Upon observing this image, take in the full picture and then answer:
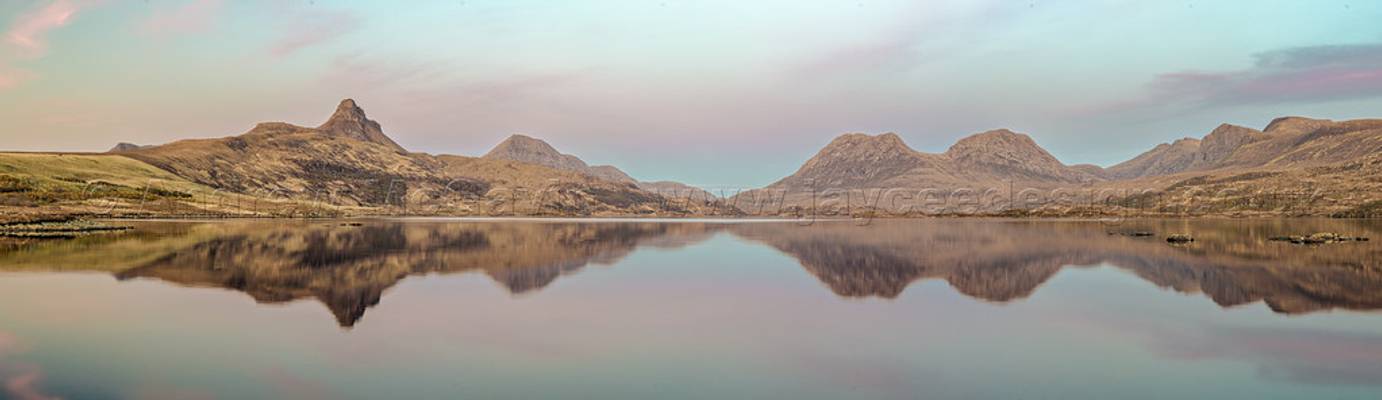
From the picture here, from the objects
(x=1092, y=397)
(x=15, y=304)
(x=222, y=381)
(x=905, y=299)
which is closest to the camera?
(x=1092, y=397)

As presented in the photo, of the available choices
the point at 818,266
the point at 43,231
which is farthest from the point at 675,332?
the point at 43,231

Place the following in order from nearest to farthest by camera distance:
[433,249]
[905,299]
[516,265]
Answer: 1. [905,299]
2. [516,265]
3. [433,249]

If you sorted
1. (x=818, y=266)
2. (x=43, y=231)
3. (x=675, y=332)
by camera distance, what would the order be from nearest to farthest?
(x=675, y=332)
(x=818, y=266)
(x=43, y=231)

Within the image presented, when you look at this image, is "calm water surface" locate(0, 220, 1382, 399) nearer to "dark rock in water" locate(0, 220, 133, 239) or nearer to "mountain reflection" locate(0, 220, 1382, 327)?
"mountain reflection" locate(0, 220, 1382, 327)

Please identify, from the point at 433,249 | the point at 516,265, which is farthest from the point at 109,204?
the point at 516,265

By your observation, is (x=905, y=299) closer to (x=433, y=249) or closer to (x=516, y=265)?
(x=516, y=265)

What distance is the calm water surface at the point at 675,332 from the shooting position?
15.8 metres

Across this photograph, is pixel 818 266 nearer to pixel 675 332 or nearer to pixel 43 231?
pixel 675 332

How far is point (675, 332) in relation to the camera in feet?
74.8

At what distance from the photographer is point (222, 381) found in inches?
→ 628

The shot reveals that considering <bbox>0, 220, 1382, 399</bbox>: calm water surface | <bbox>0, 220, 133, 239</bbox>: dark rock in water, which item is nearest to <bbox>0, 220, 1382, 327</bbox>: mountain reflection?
<bbox>0, 220, 1382, 399</bbox>: calm water surface

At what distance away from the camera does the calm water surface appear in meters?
15.8

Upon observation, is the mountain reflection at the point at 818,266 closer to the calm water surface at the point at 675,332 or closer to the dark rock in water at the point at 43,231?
the calm water surface at the point at 675,332

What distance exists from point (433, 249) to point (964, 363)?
56009 mm
